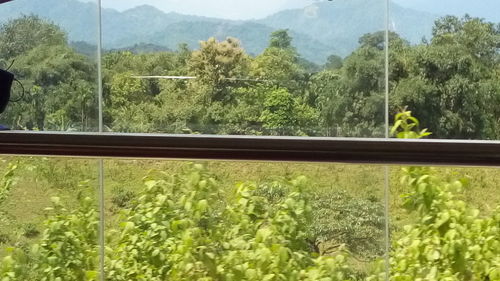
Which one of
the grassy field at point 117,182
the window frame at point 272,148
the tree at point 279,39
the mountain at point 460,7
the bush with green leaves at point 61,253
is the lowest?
the bush with green leaves at point 61,253

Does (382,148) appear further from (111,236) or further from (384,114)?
(111,236)

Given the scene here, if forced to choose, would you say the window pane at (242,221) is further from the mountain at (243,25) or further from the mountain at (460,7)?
the mountain at (460,7)

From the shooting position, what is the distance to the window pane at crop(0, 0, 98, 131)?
8.56 feet

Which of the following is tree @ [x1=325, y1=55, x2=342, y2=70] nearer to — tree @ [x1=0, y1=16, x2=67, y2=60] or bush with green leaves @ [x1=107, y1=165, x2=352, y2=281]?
bush with green leaves @ [x1=107, y1=165, x2=352, y2=281]

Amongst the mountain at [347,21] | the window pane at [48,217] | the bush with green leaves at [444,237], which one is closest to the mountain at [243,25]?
the mountain at [347,21]

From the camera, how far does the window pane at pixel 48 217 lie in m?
2.47

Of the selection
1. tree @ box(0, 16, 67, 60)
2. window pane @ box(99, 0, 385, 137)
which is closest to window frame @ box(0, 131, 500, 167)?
window pane @ box(99, 0, 385, 137)

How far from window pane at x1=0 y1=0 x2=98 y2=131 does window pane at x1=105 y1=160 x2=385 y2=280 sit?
223mm

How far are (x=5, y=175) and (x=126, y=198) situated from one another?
384mm

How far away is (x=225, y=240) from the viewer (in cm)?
228

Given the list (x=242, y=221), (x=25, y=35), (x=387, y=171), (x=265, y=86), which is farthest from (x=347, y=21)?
(x=25, y=35)

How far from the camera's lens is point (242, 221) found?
229 centimetres

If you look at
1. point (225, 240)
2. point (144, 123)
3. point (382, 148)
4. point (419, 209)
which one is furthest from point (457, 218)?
point (382, 148)

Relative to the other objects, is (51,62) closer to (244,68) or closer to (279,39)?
(244,68)
